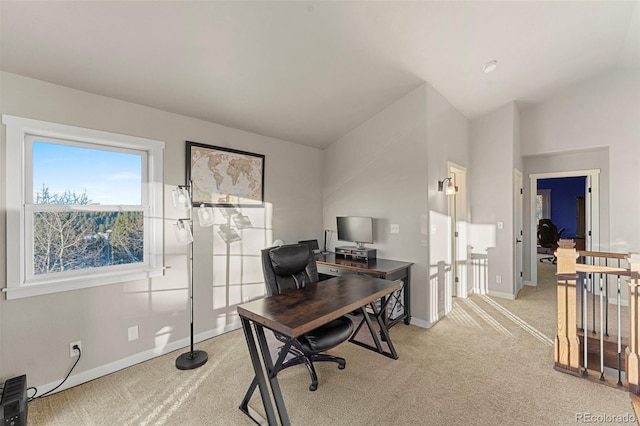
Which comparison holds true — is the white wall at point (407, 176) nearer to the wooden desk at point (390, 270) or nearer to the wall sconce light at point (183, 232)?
the wooden desk at point (390, 270)

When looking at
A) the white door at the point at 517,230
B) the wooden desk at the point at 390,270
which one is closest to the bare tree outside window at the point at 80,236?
the wooden desk at the point at 390,270

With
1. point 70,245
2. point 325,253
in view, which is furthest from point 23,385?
point 325,253

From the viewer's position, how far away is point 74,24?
5.83 ft

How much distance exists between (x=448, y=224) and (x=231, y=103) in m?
3.09

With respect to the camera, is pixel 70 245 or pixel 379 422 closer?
pixel 379 422

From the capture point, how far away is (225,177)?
10.8 ft

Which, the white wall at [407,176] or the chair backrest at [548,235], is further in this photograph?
the chair backrest at [548,235]

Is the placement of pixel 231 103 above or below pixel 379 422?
above

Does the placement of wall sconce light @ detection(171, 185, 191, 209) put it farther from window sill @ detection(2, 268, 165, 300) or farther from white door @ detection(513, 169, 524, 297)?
white door @ detection(513, 169, 524, 297)

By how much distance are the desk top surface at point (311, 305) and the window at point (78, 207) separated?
4.74ft

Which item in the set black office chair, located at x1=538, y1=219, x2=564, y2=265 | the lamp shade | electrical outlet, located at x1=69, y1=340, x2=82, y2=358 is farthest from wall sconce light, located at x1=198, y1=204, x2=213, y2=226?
black office chair, located at x1=538, y1=219, x2=564, y2=265

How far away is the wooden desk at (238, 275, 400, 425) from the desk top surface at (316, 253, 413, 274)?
2.50 ft

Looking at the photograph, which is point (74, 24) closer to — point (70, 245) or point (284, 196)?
point (70, 245)

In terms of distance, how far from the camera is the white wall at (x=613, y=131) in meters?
4.06
